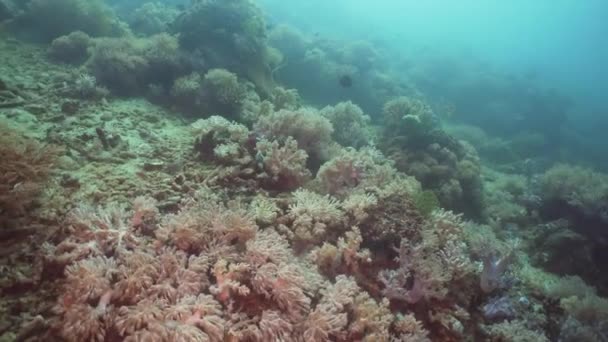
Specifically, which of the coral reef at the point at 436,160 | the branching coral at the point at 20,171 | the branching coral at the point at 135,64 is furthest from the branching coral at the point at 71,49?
the coral reef at the point at 436,160

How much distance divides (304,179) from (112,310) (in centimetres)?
333

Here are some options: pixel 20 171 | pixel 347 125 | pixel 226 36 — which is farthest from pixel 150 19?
pixel 20 171

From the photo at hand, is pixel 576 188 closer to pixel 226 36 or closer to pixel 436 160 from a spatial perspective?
pixel 436 160

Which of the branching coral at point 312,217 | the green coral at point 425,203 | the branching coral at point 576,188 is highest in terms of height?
the branching coral at point 576,188

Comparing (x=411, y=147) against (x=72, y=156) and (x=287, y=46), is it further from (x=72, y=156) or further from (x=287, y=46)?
(x=287, y=46)

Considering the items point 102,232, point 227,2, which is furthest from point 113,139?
point 227,2

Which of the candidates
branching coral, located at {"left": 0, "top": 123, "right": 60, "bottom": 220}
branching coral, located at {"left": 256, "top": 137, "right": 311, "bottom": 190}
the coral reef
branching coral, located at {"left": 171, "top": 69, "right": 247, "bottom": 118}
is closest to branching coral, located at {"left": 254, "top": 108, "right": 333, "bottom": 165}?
branching coral, located at {"left": 256, "top": 137, "right": 311, "bottom": 190}

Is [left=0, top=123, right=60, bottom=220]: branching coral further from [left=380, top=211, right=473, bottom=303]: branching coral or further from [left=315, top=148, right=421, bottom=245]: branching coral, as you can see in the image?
[left=380, top=211, right=473, bottom=303]: branching coral

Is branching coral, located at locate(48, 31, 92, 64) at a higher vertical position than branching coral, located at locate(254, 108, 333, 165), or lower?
lower

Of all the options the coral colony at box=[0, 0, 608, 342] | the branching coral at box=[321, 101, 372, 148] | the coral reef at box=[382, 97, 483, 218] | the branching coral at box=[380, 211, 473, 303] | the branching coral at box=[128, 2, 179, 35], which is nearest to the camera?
the coral colony at box=[0, 0, 608, 342]

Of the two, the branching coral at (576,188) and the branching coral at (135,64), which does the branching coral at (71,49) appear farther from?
the branching coral at (576,188)

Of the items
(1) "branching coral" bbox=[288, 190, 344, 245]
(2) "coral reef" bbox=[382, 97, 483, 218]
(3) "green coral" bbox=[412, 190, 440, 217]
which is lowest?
(1) "branching coral" bbox=[288, 190, 344, 245]

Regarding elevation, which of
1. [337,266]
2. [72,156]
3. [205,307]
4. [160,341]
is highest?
[337,266]

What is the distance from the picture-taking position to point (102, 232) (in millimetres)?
3490
